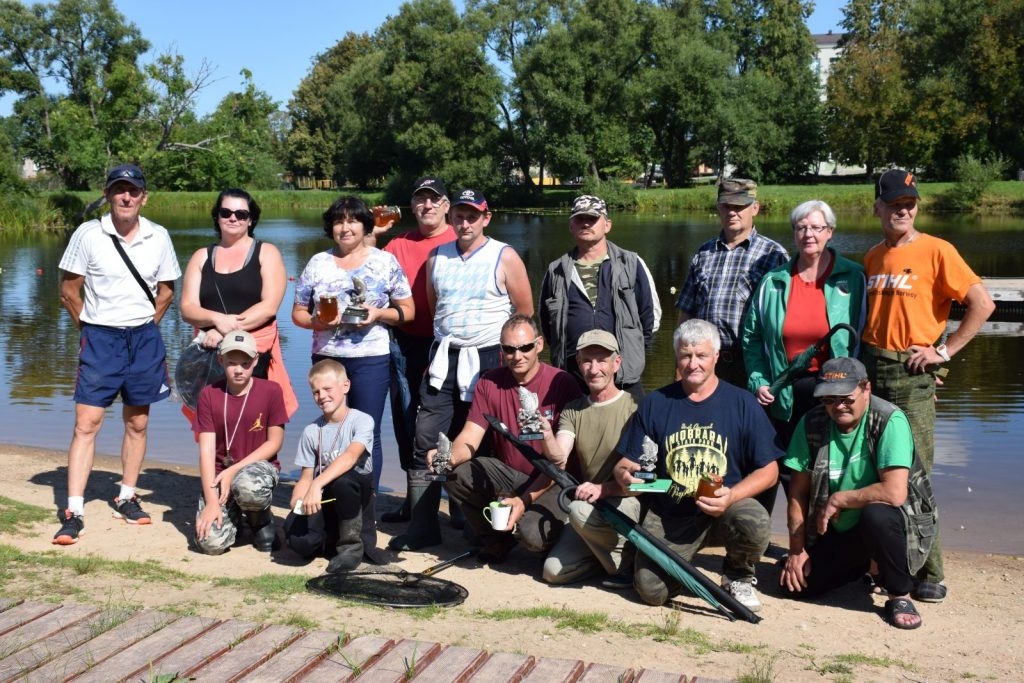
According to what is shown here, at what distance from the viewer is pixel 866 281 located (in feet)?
16.7

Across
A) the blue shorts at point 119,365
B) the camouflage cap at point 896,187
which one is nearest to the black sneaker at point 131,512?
the blue shorts at point 119,365

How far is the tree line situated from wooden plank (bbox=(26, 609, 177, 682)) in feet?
141

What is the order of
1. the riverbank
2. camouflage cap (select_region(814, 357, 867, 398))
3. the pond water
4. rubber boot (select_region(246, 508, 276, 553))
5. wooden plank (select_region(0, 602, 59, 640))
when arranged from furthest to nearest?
the riverbank < the pond water < rubber boot (select_region(246, 508, 276, 553)) < camouflage cap (select_region(814, 357, 867, 398)) < wooden plank (select_region(0, 602, 59, 640))

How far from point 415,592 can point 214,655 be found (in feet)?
3.91

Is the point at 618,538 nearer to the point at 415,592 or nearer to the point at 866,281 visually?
the point at 415,592

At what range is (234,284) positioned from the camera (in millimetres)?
5770

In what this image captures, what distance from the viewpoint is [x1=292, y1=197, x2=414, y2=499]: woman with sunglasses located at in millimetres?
5750

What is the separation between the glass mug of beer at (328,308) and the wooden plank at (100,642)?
1.93 m

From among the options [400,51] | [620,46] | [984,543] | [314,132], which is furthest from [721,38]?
[984,543]

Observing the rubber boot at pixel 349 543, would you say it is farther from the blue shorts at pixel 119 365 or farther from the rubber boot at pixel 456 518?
the blue shorts at pixel 119 365

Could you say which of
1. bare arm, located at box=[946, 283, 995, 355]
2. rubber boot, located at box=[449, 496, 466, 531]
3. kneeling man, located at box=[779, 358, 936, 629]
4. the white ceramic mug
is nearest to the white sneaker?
kneeling man, located at box=[779, 358, 936, 629]

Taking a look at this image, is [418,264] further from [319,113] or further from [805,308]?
[319,113]

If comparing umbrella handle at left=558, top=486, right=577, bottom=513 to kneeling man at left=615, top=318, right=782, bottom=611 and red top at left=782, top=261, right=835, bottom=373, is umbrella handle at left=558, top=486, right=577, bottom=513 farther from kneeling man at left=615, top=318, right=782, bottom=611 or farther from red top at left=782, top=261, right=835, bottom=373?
red top at left=782, top=261, right=835, bottom=373

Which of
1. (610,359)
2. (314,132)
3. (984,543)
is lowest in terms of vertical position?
(984,543)
